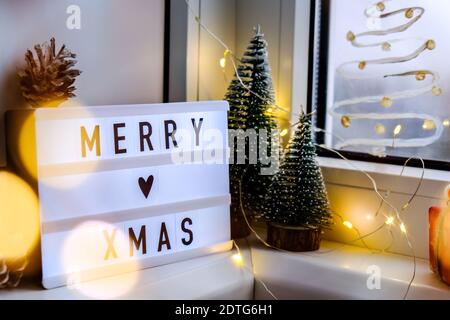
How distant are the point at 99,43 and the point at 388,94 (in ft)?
2.12

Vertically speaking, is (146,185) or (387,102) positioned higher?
(387,102)

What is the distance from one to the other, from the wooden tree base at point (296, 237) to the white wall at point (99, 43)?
413mm

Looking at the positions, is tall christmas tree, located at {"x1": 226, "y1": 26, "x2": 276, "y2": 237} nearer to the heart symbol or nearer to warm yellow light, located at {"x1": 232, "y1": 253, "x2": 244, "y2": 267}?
warm yellow light, located at {"x1": 232, "y1": 253, "x2": 244, "y2": 267}

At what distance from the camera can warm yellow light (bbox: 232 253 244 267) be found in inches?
49.4

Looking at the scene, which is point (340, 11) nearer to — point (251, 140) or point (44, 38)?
point (251, 140)

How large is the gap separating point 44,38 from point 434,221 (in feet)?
2.69

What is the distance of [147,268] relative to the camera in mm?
1186

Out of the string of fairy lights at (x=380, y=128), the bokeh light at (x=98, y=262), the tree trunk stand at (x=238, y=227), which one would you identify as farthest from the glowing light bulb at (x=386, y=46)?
the bokeh light at (x=98, y=262)

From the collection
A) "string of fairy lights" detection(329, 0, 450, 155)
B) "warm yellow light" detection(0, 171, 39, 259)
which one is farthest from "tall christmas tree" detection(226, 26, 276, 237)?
"warm yellow light" detection(0, 171, 39, 259)

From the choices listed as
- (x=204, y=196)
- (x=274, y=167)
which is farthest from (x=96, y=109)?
(x=274, y=167)

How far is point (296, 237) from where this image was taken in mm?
1288

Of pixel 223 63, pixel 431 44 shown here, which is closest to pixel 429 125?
pixel 431 44

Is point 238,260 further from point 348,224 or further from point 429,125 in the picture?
point 429,125
